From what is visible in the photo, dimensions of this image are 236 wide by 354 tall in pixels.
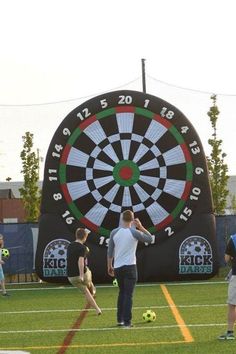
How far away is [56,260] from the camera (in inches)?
840

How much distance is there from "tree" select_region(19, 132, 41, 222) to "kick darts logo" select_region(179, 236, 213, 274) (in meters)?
19.1

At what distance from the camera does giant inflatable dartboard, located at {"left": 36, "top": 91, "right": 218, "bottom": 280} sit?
2127 cm

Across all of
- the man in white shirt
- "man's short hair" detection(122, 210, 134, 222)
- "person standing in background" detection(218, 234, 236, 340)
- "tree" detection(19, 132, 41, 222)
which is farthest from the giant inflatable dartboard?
"tree" detection(19, 132, 41, 222)

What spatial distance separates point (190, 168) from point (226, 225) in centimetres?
319

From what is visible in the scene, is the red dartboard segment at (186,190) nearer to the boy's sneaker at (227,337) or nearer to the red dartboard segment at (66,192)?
the red dartboard segment at (66,192)

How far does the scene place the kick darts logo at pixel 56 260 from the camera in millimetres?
21312

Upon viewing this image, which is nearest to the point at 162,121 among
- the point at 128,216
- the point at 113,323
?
the point at 113,323

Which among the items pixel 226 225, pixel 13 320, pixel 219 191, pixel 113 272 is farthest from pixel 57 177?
pixel 219 191

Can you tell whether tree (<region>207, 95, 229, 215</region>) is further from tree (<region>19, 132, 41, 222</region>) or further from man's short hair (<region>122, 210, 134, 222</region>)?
man's short hair (<region>122, 210, 134, 222</region>)

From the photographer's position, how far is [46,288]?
21266mm

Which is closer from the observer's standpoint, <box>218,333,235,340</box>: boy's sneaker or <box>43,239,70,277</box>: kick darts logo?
<box>218,333,235,340</box>: boy's sneaker

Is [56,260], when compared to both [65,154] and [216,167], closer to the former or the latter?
[65,154]

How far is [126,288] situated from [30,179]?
3124 cm

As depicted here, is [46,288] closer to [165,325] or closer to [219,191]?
[165,325]
